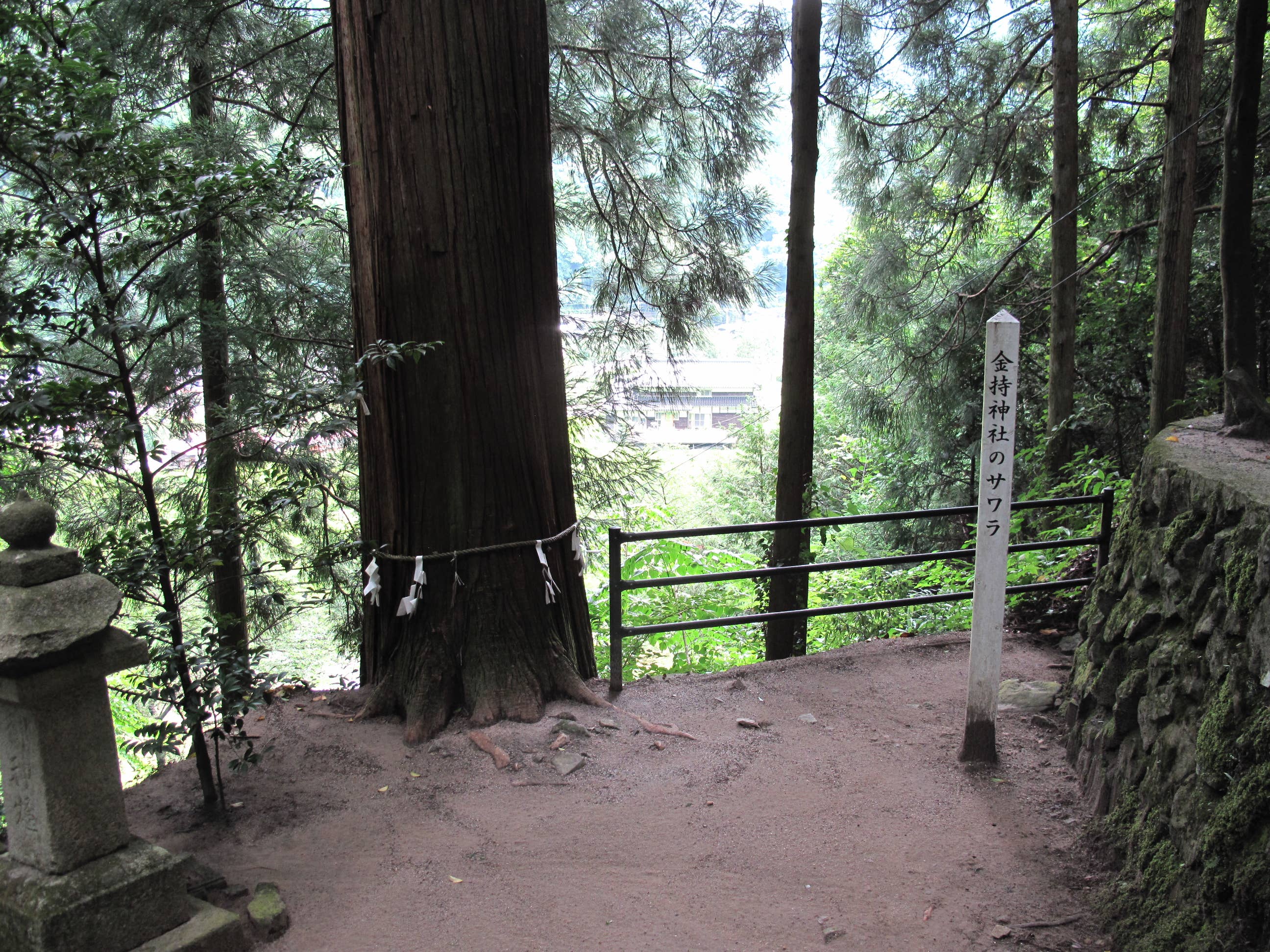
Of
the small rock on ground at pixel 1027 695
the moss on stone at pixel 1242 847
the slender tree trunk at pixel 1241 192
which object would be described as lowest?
the small rock on ground at pixel 1027 695

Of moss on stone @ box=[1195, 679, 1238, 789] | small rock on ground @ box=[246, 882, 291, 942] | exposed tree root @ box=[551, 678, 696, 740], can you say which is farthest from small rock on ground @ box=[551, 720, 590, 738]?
moss on stone @ box=[1195, 679, 1238, 789]

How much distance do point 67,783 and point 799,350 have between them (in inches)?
227

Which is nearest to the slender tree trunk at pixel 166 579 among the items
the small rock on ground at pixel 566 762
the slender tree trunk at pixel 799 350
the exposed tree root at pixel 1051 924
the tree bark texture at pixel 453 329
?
the tree bark texture at pixel 453 329

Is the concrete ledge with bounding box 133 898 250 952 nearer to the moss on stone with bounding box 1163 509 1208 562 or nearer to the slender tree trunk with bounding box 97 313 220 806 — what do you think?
the slender tree trunk with bounding box 97 313 220 806

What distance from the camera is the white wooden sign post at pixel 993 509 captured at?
346 cm

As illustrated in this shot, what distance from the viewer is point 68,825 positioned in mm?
2326

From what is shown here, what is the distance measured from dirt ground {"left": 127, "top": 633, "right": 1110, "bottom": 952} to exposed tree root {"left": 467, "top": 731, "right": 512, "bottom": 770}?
32 mm

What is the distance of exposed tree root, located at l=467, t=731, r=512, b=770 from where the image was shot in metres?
3.57

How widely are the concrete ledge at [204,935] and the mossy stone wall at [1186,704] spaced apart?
2.68 metres

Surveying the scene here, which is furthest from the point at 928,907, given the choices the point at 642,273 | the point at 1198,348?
the point at 1198,348

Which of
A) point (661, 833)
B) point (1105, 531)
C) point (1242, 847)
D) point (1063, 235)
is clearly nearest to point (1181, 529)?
point (1242, 847)

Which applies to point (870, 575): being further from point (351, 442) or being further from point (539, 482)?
point (539, 482)

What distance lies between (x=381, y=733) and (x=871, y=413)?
8.62 m

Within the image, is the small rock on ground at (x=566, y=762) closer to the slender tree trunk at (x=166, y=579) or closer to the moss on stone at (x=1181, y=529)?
the slender tree trunk at (x=166, y=579)
